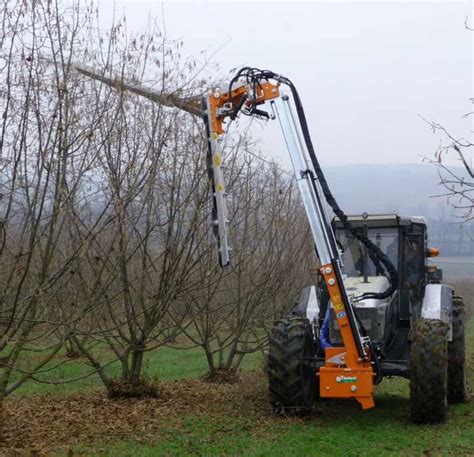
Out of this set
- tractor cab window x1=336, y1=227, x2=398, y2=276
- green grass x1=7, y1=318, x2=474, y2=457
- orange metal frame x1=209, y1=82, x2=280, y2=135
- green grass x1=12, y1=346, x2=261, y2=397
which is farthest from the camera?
green grass x1=12, y1=346, x2=261, y2=397

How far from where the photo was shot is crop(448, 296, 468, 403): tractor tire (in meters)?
10.3

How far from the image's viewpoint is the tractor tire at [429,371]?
8555mm

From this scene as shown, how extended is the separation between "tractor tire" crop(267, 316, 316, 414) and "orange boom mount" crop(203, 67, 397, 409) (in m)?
0.27

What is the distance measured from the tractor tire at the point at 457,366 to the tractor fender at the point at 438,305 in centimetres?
38

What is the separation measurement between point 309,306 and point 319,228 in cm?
218

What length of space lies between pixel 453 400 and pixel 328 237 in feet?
11.8

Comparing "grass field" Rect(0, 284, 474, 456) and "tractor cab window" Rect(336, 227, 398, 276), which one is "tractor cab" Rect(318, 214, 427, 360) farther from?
"grass field" Rect(0, 284, 474, 456)

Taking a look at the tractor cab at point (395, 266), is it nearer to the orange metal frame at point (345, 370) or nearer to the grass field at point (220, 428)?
the orange metal frame at point (345, 370)

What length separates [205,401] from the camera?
1088 centimetres

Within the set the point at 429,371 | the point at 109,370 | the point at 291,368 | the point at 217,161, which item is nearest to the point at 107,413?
the point at 291,368

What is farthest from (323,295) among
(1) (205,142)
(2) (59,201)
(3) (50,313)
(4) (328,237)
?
(2) (59,201)

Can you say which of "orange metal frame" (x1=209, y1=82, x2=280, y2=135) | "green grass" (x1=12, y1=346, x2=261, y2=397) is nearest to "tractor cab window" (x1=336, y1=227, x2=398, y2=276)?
"orange metal frame" (x1=209, y1=82, x2=280, y2=135)

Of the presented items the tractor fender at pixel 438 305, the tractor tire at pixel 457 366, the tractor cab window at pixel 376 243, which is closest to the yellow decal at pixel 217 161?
the tractor cab window at pixel 376 243

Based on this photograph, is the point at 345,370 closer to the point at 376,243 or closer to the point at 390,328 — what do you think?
the point at 390,328
